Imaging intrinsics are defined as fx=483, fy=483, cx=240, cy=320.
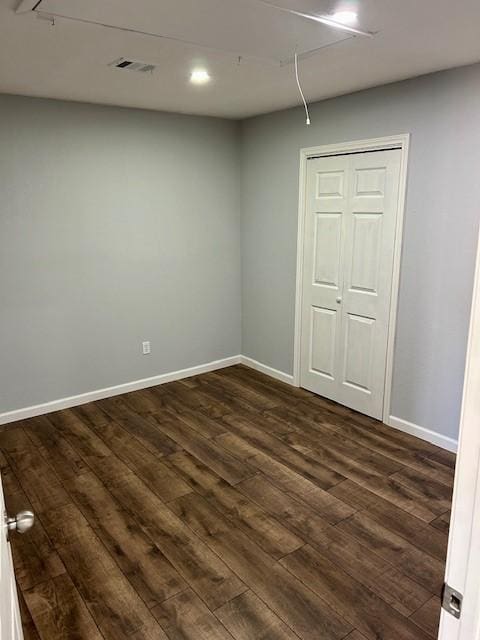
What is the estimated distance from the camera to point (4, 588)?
91 cm

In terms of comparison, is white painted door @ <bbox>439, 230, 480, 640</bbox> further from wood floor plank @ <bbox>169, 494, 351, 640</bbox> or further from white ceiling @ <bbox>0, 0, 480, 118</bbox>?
white ceiling @ <bbox>0, 0, 480, 118</bbox>

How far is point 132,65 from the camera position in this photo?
8.80 ft

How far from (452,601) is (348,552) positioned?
166 centimetres

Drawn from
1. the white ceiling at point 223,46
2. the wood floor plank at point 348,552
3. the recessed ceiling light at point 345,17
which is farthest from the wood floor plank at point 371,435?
the recessed ceiling light at point 345,17

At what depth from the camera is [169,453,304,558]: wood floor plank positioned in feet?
7.96

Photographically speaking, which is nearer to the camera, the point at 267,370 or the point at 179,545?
the point at 179,545

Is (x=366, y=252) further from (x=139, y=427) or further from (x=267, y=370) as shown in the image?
(x=139, y=427)

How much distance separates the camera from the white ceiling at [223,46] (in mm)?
1924

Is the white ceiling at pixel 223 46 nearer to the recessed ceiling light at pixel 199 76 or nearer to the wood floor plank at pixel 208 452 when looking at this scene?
the recessed ceiling light at pixel 199 76

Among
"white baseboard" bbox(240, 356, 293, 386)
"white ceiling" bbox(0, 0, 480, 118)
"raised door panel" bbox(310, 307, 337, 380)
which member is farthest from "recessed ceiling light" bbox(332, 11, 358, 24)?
"white baseboard" bbox(240, 356, 293, 386)

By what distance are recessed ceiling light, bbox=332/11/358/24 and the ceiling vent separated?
1118 mm

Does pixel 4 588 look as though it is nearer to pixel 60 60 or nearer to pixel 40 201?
pixel 60 60

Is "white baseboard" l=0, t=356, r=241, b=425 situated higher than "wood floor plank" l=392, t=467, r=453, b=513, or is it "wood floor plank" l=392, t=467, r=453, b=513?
"white baseboard" l=0, t=356, r=241, b=425

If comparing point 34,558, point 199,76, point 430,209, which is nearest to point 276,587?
point 34,558
